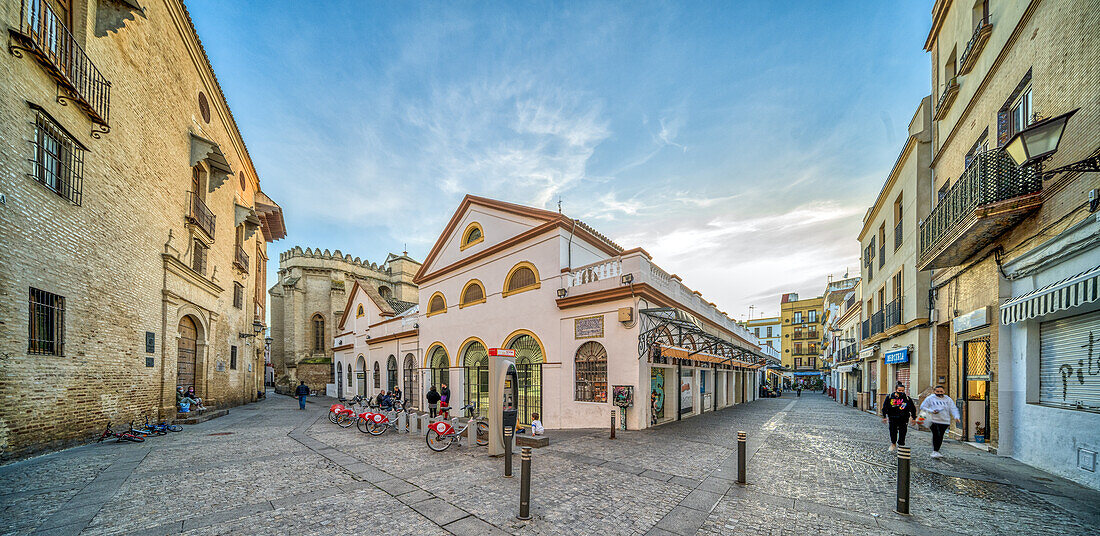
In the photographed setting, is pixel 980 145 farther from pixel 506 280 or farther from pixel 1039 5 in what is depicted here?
pixel 506 280

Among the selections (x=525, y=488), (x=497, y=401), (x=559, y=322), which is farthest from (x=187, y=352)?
(x=525, y=488)

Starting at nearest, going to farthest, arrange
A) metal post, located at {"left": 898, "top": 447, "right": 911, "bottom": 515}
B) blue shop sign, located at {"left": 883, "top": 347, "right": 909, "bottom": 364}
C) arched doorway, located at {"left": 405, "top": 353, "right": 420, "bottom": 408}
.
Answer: metal post, located at {"left": 898, "top": 447, "right": 911, "bottom": 515}, blue shop sign, located at {"left": 883, "top": 347, "right": 909, "bottom": 364}, arched doorway, located at {"left": 405, "top": 353, "right": 420, "bottom": 408}

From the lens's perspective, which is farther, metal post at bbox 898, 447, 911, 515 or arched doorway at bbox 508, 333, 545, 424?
arched doorway at bbox 508, 333, 545, 424

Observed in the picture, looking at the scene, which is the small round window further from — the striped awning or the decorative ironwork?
the striped awning

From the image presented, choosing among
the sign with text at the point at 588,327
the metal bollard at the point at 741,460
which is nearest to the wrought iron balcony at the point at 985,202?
the metal bollard at the point at 741,460

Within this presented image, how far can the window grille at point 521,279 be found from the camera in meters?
16.4

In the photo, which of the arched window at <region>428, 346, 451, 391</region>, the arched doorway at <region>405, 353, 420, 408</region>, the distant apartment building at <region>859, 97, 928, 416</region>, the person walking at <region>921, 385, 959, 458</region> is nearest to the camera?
the person walking at <region>921, 385, 959, 458</region>

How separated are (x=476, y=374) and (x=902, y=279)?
1718 cm

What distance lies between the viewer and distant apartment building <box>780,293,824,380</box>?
65.4m

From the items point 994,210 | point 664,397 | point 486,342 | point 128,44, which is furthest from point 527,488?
point 128,44

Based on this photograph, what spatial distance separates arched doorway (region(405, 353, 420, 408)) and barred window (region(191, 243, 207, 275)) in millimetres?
9909

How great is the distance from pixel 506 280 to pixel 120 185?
453 inches

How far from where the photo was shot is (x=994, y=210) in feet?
27.5

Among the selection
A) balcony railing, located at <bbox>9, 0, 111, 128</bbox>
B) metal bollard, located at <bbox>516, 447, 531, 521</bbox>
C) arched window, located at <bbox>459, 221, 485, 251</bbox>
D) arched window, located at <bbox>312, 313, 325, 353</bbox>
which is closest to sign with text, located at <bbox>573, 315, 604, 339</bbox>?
arched window, located at <bbox>459, 221, 485, 251</bbox>
